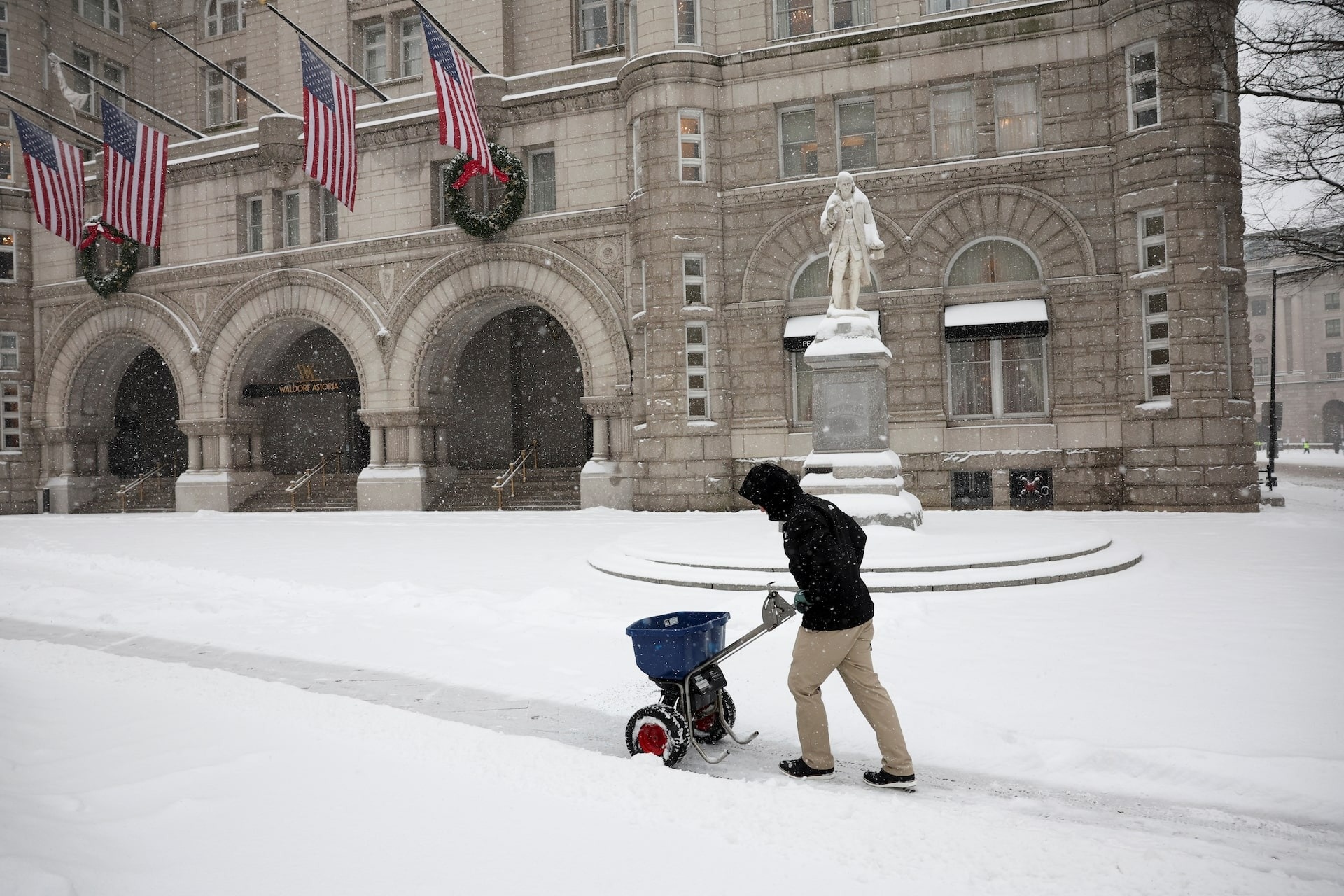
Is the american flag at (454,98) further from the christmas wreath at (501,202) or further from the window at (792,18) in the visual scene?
the window at (792,18)

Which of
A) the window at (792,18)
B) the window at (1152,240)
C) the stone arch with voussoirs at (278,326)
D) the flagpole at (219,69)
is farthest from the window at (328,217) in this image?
the window at (1152,240)

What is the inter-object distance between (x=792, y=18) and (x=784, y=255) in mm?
5849

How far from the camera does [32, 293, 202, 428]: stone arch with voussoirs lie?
89.4 feet

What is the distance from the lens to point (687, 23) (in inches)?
840

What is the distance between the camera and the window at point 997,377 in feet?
65.2

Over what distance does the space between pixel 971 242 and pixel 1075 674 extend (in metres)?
15.7

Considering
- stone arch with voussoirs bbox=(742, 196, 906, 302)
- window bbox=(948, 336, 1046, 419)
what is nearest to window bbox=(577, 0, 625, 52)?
stone arch with voussoirs bbox=(742, 196, 906, 302)

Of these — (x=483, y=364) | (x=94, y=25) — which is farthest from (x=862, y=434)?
(x=94, y=25)

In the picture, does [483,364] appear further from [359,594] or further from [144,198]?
[359,594]

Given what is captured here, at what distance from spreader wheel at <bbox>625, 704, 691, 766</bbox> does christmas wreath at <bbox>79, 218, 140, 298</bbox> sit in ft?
94.7

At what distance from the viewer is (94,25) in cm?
3006

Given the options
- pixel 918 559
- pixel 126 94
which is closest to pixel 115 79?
pixel 126 94

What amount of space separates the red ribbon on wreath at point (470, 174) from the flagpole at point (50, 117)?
1196cm

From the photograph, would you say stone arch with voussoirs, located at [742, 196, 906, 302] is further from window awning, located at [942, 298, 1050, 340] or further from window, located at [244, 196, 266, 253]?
window, located at [244, 196, 266, 253]
